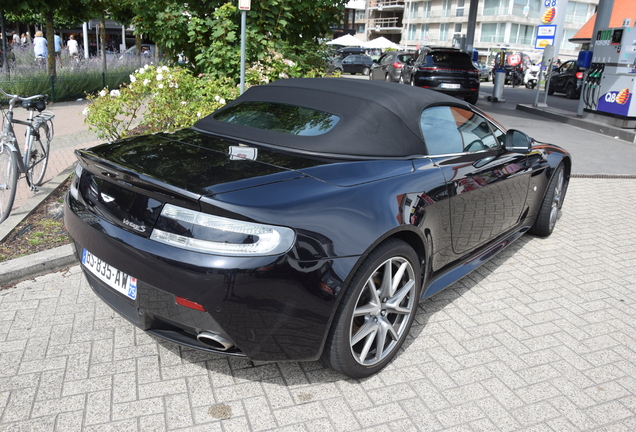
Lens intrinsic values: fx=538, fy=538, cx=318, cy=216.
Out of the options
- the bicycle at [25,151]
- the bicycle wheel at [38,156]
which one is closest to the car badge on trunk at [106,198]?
the bicycle at [25,151]

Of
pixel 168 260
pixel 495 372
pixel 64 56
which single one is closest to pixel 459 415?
pixel 495 372

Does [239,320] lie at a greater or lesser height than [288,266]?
lesser

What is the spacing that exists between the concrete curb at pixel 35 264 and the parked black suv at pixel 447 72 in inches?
560

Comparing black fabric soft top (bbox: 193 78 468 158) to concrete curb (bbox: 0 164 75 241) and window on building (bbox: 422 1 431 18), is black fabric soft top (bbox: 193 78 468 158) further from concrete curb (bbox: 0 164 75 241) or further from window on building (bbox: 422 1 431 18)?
window on building (bbox: 422 1 431 18)

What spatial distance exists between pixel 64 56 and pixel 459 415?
58.2 feet

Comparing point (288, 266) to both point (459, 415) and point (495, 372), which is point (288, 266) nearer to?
point (459, 415)

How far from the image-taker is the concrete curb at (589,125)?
1211cm

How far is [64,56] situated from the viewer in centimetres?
1692

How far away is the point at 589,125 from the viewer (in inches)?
527

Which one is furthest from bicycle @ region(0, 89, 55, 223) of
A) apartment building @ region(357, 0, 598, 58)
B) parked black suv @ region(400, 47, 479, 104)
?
apartment building @ region(357, 0, 598, 58)

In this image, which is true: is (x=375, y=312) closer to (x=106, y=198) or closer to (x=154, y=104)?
(x=106, y=198)

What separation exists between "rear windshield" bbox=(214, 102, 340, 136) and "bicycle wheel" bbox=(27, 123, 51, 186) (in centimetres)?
288

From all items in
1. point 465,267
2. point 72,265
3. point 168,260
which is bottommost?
point 72,265

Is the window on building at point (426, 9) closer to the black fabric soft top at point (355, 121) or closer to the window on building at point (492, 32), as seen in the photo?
the window on building at point (492, 32)
